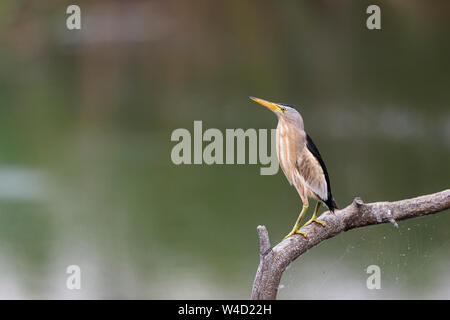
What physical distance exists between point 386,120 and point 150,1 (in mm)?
1812

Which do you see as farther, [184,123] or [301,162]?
[184,123]

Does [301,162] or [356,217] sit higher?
[301,162]

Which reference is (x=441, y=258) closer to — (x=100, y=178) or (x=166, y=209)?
(x=166, y=209)

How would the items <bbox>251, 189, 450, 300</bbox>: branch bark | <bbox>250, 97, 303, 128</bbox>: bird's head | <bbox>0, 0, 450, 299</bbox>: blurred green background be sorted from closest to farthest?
<bbox>251, 189, 450, 300</bbox>: branch bark → <bbox>250, 97, 303, 128</bbox>: bird's head → <bbox>0, 0, 450, 299</bbox>: blurred green background

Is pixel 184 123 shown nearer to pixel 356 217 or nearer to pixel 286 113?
pixel 286 113

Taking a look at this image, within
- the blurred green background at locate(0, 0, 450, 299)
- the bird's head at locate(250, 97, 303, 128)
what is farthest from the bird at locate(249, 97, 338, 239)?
the blurred green background at locate(0, 0, 450, 299)

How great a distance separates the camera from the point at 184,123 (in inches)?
149

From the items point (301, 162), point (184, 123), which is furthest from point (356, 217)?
point (184, 123)

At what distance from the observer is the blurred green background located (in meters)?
3.52

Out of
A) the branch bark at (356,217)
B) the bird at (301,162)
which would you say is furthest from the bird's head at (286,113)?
the branch bark at (356,217)

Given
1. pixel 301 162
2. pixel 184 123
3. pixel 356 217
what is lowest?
pixel 356 217

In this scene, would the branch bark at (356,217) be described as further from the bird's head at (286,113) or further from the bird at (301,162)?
the bird's head at (286,113)

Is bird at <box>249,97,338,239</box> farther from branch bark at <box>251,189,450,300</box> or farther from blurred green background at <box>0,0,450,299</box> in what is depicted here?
blurred green background at <box>0,0,450,299</box>

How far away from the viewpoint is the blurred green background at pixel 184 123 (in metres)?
3.52
